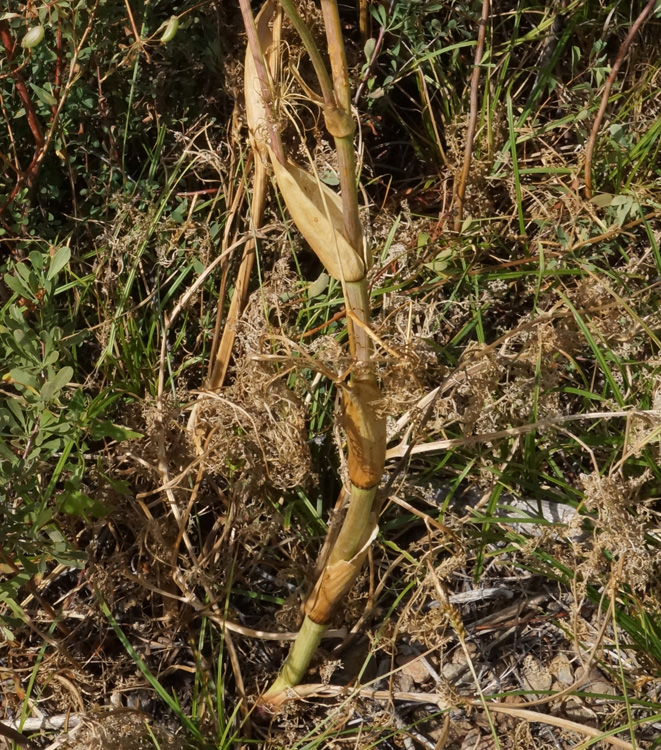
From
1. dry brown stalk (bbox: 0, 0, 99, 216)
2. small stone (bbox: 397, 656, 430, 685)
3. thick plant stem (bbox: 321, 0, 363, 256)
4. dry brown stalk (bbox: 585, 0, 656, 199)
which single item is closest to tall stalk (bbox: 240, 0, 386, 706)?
thick plant stem (bbox: 321, 0, 363, 256)

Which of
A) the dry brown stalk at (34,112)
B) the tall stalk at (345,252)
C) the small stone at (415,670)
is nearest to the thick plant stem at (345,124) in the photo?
the tall stalk at (345,252)

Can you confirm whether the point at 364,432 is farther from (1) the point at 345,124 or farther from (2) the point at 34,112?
(2) the point at 34,112

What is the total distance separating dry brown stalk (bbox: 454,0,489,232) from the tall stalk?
0.69 m

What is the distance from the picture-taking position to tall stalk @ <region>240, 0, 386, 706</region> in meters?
0.90

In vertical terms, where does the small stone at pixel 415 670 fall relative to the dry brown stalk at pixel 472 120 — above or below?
below

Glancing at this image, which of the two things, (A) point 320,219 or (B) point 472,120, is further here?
Result: (B) point 472,120

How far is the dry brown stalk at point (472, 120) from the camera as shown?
5.34ft

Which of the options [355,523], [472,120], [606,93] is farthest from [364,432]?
[606,93]

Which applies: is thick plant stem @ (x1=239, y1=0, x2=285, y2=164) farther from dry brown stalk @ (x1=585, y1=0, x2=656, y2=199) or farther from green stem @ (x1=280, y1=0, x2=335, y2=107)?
dry brown stalk @ (x1=585, y1=0, x2=656, y2=199)

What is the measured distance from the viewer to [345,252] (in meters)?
1.00

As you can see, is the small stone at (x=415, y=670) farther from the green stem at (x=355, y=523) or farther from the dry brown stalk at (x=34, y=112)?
the dry brown stalk at (x=34, y=112)

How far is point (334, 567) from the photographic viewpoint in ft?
4.16

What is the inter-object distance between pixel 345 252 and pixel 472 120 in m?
0.81

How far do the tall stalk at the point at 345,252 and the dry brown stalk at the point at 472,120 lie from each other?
27.3 inches
